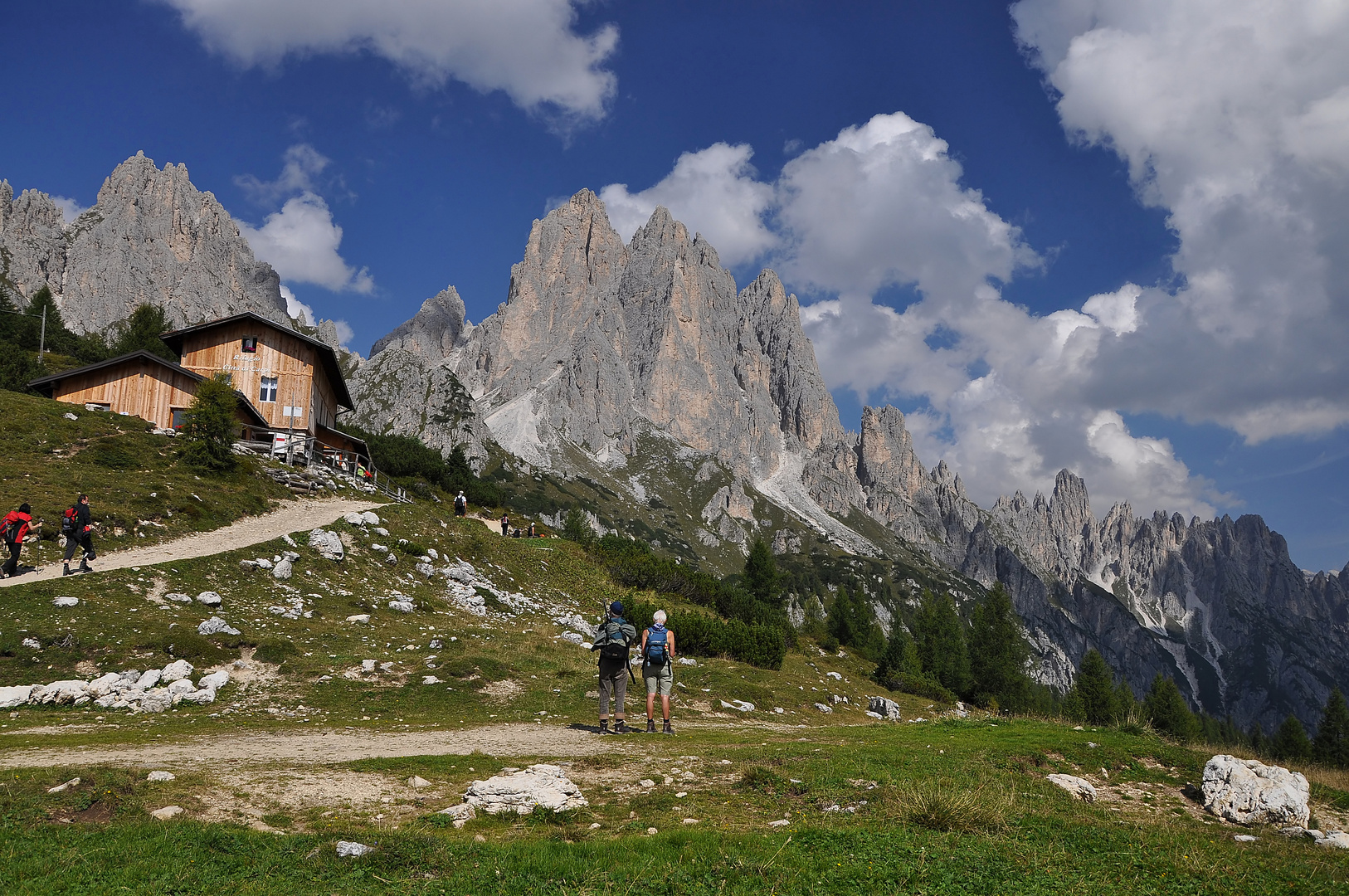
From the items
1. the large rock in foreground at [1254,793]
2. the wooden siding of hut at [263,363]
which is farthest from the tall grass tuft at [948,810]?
the wooden siding of hut at [263,363]

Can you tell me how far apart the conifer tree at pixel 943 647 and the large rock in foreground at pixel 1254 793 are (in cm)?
4765

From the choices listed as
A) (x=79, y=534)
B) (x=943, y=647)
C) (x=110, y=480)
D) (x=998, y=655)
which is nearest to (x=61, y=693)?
(x=79, y=534)

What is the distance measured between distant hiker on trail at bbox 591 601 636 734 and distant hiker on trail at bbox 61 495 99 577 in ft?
56.5

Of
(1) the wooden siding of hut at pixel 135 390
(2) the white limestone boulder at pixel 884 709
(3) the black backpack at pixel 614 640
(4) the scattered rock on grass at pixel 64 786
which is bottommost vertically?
(2) the white limestone boulder at pixel 884 709

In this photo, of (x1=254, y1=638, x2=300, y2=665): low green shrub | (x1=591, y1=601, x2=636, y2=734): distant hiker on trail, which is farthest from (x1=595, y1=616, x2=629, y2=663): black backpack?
(x1=254, y1=638, x2=300, y2=665): low green shrub

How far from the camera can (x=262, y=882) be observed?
627cm

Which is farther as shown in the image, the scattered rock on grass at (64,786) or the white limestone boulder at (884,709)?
the white limestone boulder at (884,709)

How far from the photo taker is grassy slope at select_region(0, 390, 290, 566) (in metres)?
25.2

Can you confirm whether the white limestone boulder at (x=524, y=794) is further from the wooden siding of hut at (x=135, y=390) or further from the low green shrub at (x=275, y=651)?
the wooden siding of hut at (x=135, y=390)

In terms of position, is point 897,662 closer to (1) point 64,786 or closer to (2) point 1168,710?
(2) point 1168,710

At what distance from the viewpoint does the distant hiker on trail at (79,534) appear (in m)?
21.3

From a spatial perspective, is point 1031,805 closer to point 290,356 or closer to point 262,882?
point 262,882

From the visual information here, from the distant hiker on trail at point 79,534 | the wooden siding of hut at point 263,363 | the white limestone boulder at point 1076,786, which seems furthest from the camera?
the wooden siding of hut at point 263,363

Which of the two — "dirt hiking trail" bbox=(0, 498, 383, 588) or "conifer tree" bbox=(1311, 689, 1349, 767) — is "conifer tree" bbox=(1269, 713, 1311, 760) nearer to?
"conifer tree" bbox=(1311, 689, 1349, 767)
